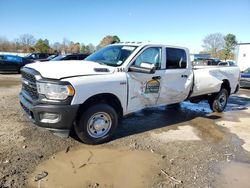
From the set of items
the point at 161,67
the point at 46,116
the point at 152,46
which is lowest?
the point at 46,116

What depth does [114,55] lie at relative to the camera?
5.72m

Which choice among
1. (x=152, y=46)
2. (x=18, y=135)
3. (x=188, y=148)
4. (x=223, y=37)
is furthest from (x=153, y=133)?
(x=223, y=37)

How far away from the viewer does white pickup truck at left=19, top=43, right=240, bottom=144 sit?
171 inches

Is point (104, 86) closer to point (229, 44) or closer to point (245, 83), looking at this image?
point (245, 83)

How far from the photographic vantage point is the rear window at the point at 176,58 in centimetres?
622

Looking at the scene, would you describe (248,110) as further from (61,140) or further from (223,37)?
(223,37)

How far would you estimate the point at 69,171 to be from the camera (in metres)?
3.82

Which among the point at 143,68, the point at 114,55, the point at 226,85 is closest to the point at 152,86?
the point at 143,68

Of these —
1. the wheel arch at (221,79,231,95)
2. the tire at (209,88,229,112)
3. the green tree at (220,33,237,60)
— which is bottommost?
the tire at (209,88,229,112)

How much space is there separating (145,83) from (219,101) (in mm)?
3842

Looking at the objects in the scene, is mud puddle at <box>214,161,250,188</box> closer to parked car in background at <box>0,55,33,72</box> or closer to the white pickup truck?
the white pickup truck

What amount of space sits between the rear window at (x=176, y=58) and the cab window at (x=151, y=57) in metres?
0.31

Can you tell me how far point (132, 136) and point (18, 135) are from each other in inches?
91.7

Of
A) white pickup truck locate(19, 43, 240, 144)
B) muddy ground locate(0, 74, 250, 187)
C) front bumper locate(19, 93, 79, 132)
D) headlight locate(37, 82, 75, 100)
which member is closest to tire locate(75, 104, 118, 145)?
white pickup truck locate(19, 43, 240, 144)
